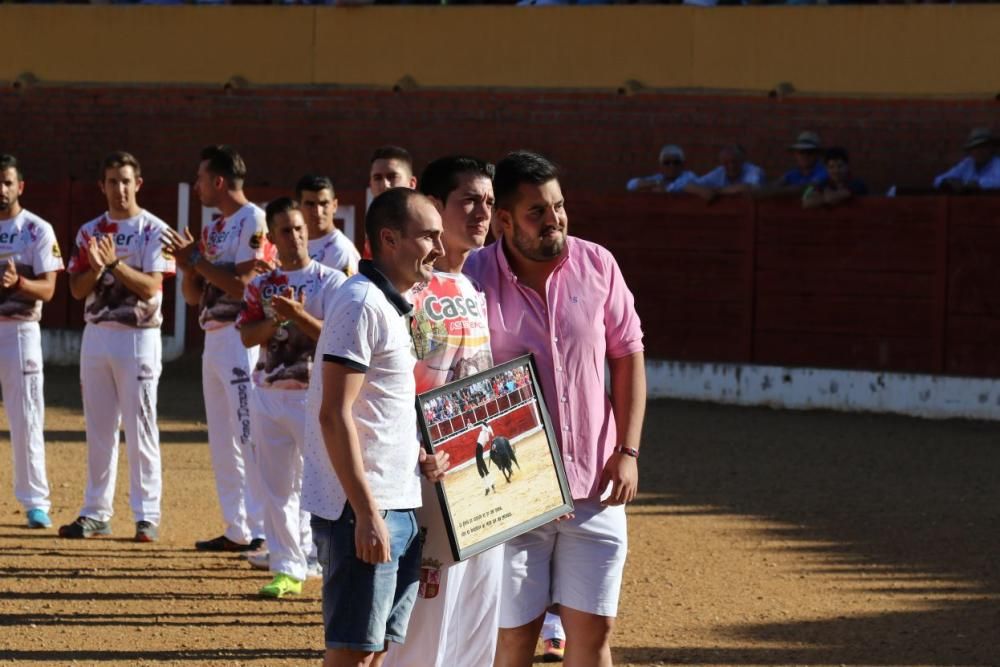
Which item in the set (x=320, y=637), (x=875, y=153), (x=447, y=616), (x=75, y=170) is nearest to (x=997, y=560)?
(x=320, y=637)

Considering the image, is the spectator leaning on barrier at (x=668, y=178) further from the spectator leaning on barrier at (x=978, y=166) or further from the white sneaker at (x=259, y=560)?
the white sneaker at (x=259, y=560)

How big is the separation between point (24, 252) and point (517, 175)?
16.6ft

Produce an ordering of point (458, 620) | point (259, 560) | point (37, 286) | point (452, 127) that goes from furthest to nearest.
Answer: point (452, 127) → point (37, 286) → point (259, 560) → point (458, 620)

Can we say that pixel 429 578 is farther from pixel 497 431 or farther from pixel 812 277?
pixel 812 277

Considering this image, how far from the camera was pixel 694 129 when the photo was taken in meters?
18.2

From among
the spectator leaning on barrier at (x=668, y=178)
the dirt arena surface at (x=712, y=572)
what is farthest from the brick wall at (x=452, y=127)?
the dirt arena surface at (x=712, y=572)

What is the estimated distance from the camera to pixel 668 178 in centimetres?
1750

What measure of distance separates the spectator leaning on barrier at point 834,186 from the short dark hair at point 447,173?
11351 millimetres

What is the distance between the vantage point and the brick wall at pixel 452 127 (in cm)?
1762

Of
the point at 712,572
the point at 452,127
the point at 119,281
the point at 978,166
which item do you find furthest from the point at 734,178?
the point at 119,281

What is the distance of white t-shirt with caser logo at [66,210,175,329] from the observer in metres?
8.65

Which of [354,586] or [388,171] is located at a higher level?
[388,171]

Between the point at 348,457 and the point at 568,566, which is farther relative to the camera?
the point at 568,566

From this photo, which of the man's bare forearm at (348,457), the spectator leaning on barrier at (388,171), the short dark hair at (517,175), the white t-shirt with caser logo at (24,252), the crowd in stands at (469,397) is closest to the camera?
the man's bare forearm at (348,457)
